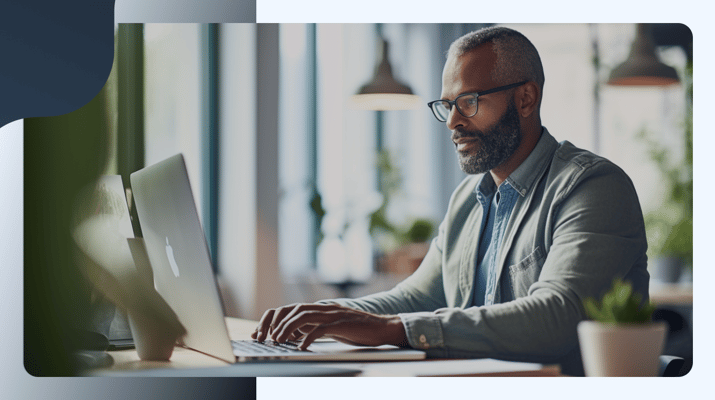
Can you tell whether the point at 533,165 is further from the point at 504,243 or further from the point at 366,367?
the point at 366,367

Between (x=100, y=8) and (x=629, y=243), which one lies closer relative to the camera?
(x=629, y=243)

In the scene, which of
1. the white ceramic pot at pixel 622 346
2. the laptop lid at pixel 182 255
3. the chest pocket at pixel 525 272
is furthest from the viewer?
the chest pocket at pixel 525 272

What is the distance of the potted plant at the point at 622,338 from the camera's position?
4.63 ft

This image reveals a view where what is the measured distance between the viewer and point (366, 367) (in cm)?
137

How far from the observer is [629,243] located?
5.63 ft

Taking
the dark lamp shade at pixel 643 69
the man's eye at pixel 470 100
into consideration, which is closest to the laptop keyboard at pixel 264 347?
the man's eye at pixel 470 100

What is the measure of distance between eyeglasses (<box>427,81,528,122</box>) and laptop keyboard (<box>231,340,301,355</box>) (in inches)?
28.8

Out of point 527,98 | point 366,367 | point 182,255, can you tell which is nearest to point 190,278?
point 182,255

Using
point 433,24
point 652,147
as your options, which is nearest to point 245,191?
point 433,24

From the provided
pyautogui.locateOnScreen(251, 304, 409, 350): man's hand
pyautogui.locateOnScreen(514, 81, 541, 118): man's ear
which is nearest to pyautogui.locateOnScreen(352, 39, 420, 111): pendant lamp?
pyautogui.locateOnScreen(514, 81, 541, 118): man's ear

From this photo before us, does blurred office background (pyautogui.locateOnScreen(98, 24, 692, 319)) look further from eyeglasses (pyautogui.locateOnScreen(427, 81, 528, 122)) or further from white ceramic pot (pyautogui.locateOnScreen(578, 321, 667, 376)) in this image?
white ceramic pot (pyautogui.locateOnScreen(578, 321, 667, 376))

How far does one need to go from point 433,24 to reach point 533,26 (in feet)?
0.88

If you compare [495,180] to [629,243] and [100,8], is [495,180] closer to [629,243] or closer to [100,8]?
[629,243]

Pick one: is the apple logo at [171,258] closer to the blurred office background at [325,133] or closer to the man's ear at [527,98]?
the blurred office background at [325,133]
